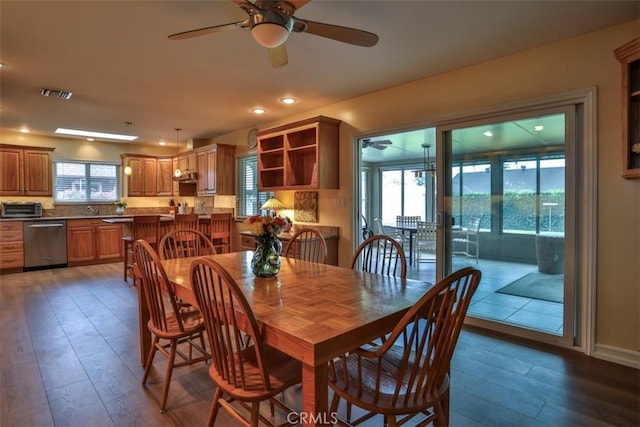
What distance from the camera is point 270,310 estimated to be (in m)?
1.53

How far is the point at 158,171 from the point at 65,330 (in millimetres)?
5054

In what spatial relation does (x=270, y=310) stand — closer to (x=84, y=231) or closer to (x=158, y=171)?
(x=84, y=231)

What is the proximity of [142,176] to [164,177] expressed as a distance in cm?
A: 45

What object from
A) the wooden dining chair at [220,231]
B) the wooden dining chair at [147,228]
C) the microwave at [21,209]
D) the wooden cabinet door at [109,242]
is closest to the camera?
the wooden dining chair at [147,228]

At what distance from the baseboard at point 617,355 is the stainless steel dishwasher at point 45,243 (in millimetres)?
7581

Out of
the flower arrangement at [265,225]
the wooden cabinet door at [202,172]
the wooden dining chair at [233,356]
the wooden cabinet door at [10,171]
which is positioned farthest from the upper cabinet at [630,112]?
the wooden cabinet door at [10,171]

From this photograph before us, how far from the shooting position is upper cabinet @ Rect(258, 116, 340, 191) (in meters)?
4.27

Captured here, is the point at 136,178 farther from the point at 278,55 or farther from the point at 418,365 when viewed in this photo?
the point at 418,365

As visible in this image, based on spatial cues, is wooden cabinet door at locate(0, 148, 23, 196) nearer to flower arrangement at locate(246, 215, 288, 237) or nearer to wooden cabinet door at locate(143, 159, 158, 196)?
wooden cabinet door at locate(143, 159, 158, 196)

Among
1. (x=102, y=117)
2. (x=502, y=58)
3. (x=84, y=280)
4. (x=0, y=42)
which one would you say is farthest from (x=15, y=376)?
(x=502, y=58)

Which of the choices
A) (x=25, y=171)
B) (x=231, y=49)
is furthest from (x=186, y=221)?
(x=25, y=171)

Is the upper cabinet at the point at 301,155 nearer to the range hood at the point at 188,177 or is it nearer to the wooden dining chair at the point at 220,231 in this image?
the wooden dining chair at the point at 220,231

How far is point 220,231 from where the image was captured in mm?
5391

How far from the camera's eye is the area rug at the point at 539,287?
2909 mm
